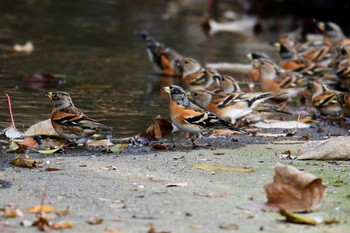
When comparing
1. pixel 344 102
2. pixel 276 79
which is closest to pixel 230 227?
pixel 344 102

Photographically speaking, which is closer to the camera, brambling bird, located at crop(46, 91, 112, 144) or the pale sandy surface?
the pale sandy surface

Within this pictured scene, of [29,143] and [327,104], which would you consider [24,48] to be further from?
[29,143]

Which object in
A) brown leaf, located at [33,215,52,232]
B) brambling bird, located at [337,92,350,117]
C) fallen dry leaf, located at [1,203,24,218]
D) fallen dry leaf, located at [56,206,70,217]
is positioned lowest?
brambling bird, located at [337,92,350,117]

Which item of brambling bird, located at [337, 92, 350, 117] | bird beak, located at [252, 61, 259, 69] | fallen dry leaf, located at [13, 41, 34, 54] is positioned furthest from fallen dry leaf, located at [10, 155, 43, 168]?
fallen dry leaf, located at [13, 41, 34, 54]

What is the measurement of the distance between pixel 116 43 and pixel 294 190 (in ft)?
38.2

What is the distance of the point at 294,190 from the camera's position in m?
6.13

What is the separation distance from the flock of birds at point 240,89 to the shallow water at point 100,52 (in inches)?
19.3

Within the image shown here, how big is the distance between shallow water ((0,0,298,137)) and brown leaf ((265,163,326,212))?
3.79m

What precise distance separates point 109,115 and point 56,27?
8177 mm

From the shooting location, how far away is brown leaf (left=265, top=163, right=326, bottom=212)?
607 cm

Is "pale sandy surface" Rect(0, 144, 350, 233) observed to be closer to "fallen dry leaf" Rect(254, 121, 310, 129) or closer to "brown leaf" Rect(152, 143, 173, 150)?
Answer: "brown leaf" Rect(152, 143, 173, 150)

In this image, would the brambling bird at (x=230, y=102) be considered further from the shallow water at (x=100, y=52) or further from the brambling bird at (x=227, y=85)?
the brambling bird at (x=227, y=85)

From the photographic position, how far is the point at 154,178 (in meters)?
7.21

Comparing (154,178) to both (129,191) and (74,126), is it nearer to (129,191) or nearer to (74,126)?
Result: (129,191)
